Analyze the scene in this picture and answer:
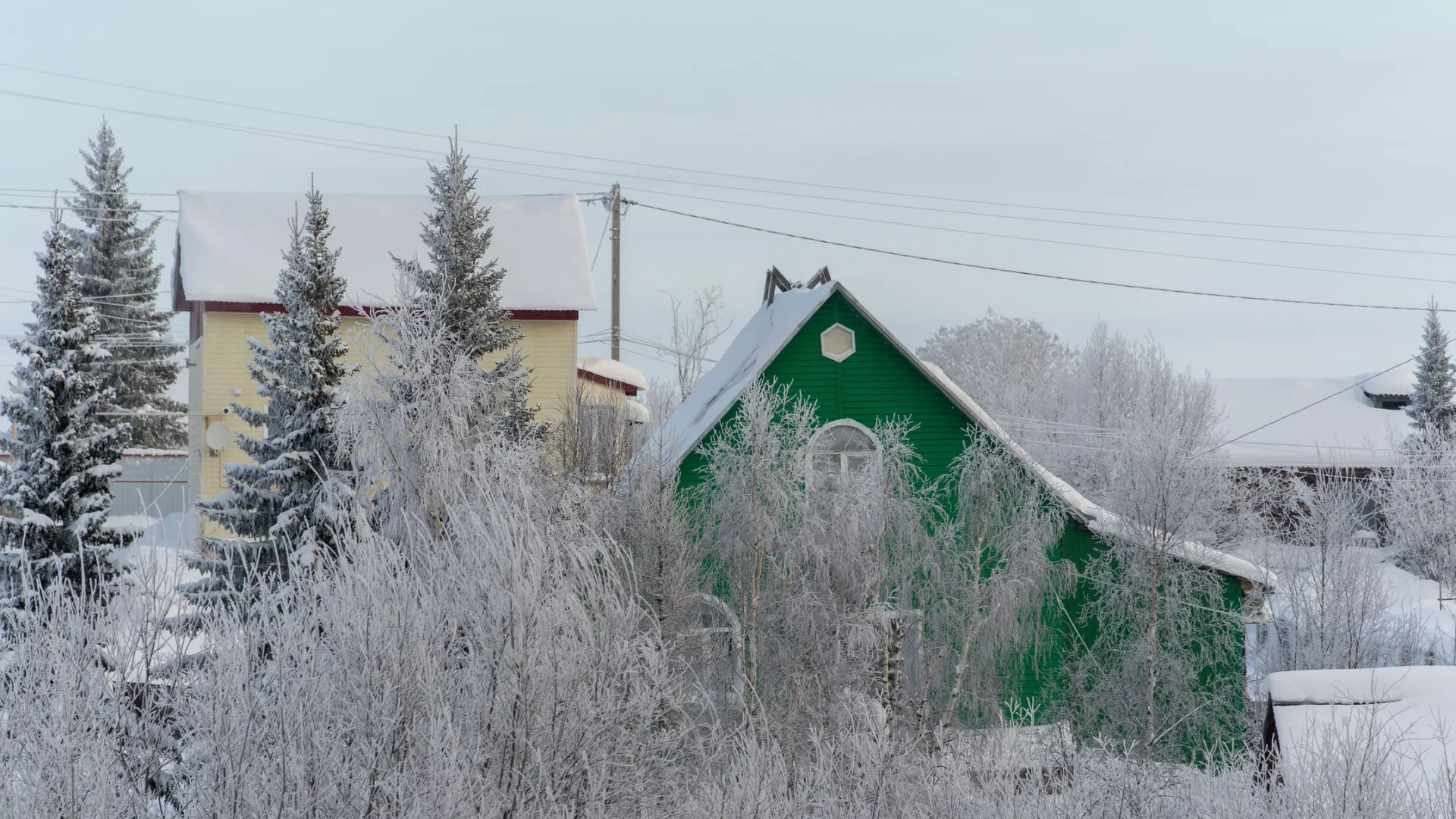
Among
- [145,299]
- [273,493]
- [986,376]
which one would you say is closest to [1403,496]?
[986,376]

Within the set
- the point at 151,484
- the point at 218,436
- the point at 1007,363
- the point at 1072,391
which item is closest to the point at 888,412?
the point at 218,436

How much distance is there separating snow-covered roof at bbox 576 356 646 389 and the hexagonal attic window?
422 inches

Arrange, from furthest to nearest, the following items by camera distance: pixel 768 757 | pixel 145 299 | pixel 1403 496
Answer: pixel 145 299
pixel 1403 496
pixel 768 757

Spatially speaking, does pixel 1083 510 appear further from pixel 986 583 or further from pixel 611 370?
pixel 611 370

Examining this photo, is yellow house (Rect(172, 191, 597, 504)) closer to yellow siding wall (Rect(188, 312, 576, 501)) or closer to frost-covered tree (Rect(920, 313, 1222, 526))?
yellow siding wall (Rect(188, 312, 576, 501))

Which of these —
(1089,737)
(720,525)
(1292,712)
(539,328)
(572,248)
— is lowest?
(1089,737)

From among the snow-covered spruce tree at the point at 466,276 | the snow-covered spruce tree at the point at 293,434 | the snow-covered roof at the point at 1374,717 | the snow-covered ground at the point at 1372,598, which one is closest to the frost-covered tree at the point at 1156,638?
the snow-covered ground at the point at 1372,598

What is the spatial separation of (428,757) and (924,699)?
13455 mm

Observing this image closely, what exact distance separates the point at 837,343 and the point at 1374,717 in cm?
1331

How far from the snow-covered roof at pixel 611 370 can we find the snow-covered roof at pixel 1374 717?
22114 millimetres

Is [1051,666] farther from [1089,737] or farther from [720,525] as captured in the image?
[720,525]

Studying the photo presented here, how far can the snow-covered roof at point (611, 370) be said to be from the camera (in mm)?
34656

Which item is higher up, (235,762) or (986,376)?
(986,376)

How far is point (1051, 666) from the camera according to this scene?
79.4ft
